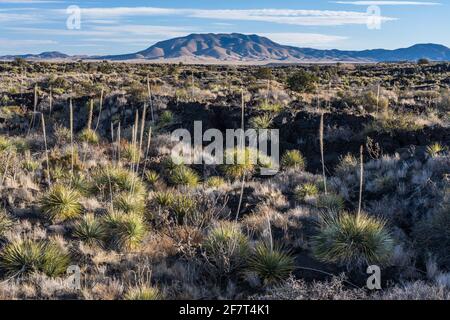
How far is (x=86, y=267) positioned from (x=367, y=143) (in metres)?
8.85

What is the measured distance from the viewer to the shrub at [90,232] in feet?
24.6

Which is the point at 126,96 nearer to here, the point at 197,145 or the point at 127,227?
the point at 197,145

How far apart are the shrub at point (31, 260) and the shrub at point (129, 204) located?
77.1 inches

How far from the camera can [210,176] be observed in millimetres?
11992

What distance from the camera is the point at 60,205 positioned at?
28.1ft

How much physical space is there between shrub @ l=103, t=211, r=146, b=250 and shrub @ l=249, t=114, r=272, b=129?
8619 mm

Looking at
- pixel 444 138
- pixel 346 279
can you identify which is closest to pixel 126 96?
pixel 444 138

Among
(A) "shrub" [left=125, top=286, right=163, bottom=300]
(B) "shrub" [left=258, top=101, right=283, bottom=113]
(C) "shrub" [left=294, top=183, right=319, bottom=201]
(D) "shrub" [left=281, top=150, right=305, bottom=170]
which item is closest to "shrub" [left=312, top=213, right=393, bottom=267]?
(A) "shrub" [left=125, top=286, right=163, bottom=300]

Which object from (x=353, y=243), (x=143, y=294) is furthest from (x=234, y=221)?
(x=143, y=294)

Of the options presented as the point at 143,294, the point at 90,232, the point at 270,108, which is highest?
the point at 270,108

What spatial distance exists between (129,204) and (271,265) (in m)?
3.41

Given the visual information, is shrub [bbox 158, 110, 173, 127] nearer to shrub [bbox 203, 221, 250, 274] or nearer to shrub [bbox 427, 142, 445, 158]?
shrub [bbox 427, 142, 445, 158]

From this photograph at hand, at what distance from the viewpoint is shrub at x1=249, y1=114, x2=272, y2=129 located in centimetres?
1598

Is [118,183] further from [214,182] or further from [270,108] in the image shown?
[270,108]
